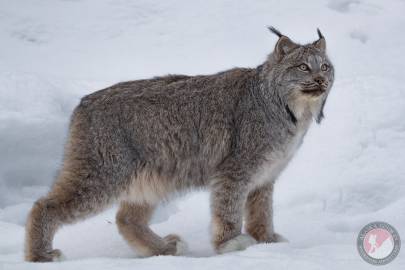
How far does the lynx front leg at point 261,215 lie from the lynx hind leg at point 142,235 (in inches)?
23.3

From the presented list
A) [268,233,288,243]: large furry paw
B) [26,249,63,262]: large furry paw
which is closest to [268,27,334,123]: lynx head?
[268,233,288,243]: large furry paw

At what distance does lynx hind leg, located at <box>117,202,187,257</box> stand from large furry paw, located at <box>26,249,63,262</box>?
0.85 metres

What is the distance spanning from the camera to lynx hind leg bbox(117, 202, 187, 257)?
602cm

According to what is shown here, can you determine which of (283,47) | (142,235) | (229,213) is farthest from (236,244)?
(283,47)

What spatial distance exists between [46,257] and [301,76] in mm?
2337

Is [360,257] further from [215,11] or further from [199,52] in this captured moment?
[215,11]

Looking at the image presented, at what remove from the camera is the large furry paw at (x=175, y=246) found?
19.5 feet

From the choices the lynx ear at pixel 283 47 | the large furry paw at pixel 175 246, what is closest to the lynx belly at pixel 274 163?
the lynx ear at pixel 283 47

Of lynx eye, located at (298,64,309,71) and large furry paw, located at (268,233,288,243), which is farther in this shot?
large furry paw, located at (268,233,288,243)

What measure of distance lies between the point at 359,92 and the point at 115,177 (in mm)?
3875

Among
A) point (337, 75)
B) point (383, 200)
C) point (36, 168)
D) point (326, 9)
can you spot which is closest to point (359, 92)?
point (337, 75)

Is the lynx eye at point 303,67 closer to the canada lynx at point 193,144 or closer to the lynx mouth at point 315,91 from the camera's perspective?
the canada lynx at point 193,144

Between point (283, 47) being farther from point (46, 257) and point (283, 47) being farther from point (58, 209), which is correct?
point (46, 257)

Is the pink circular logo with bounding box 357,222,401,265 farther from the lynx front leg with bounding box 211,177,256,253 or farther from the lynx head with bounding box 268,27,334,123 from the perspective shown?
the lynx head with bounding box 268,27,334,123
